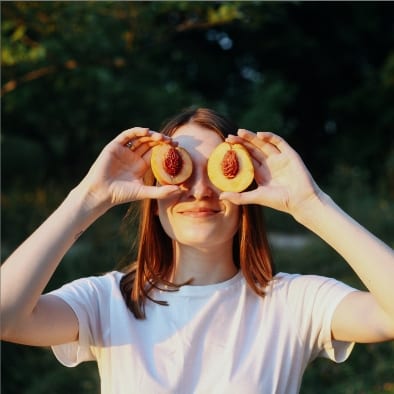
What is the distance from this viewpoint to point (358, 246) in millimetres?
2111

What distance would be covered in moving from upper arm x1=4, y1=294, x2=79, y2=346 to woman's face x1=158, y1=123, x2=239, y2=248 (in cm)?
39

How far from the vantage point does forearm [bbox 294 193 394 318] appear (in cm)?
207

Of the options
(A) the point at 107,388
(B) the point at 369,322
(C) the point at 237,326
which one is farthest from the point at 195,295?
(B) the point at 369,322

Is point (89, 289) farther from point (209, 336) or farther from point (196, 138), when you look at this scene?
point (196, 138)

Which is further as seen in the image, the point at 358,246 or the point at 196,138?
the point at 196,138

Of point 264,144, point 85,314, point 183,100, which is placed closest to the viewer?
point 85,314

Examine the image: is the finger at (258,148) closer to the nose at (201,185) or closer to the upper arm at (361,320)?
the nose at (201,185)

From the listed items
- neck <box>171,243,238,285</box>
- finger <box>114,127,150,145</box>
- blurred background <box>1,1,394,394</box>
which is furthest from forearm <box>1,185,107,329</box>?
blurred background <box>1,1,394,394</box>

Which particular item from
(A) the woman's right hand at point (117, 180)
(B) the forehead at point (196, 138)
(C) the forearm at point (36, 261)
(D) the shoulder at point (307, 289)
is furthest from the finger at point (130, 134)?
(D) the shoulder at point (307, 289)

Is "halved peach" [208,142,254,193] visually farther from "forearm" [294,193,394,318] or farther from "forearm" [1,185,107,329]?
"forearm" [1,185,107,329]

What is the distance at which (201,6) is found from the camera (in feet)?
19.1

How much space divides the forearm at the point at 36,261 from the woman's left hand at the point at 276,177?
17.1 inches

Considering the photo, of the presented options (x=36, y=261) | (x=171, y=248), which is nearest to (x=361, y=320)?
(x=171, y=248)

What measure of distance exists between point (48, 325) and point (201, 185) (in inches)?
23.4
